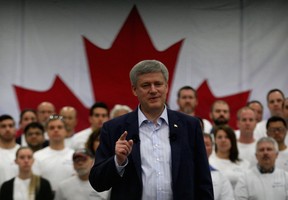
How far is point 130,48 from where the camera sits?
43.0ft

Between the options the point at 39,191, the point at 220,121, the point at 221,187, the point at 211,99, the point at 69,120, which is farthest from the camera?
the point at 211,99

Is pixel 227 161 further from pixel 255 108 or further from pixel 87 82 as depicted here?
pixel 87 82

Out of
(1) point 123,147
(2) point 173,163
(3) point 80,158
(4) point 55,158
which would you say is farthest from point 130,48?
(1) point 123,147

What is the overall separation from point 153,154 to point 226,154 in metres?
4.54

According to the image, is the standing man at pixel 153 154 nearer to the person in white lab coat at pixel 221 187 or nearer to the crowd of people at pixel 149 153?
the crowd of people at pixel 149 153

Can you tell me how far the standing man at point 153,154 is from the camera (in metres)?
4.71

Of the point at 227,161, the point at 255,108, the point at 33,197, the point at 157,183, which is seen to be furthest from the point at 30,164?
the point at 157,183

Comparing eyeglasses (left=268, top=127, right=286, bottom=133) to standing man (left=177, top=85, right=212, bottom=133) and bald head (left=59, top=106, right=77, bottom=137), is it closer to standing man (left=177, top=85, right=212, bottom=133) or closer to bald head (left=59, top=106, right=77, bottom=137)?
standing man (left=177, top=85, right=212, bottom=133)

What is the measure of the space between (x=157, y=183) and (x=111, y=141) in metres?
0.37

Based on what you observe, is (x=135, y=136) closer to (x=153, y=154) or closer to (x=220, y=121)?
(x=153, y=154)

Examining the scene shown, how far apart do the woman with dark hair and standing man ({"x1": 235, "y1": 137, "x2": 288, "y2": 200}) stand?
0.35 meters

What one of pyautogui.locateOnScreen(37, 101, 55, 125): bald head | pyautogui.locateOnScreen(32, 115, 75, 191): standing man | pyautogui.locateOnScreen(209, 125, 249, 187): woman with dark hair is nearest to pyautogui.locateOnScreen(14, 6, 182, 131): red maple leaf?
pyautogui.locateOnScreen(37, 101, 55, 125): bald head

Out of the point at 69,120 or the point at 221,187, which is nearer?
the point at 221,187

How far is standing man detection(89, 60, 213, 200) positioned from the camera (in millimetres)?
4711
